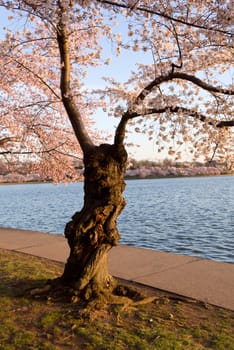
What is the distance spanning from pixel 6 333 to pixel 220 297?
3345 millimetres

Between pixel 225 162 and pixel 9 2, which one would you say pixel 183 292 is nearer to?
pixel 225 162

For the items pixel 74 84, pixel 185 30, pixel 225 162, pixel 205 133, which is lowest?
pixel 225 162

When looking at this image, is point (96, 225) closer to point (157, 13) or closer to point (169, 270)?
point (169, 270)

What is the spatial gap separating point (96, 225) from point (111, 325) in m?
1.53

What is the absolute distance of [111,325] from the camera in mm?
5008

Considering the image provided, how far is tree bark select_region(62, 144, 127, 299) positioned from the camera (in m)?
5.93

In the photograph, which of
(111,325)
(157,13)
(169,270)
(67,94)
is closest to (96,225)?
(111,325)

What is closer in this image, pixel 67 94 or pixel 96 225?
pixel 96 225

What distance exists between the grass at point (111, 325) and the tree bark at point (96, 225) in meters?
0.48

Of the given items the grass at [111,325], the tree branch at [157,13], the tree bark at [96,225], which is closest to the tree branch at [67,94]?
the tree bark at [96,225]

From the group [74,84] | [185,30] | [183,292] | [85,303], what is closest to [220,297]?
[183,292]

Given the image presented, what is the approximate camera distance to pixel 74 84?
8500 mm

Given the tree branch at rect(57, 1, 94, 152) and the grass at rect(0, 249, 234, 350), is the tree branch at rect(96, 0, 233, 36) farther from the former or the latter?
the grass at rect(0, 249, 234, 350)

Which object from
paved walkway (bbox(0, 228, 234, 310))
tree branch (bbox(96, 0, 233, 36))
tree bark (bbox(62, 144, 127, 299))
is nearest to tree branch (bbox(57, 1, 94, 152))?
tree bark (bbox(62, 144, 127, 299))
